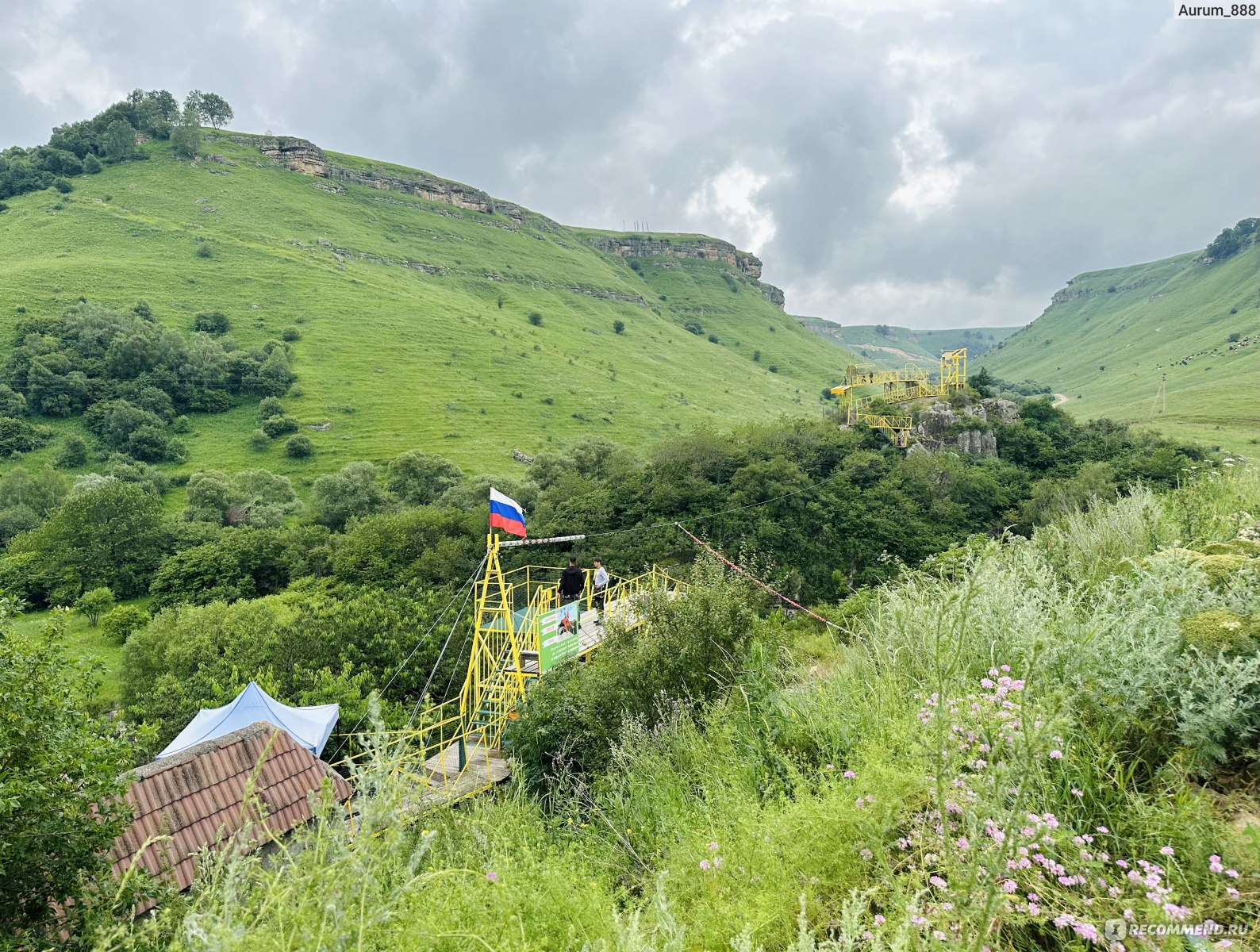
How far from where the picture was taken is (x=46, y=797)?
486cm

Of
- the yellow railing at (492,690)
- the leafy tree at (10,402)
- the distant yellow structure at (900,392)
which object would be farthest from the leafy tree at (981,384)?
the leafy tree at (10,402)

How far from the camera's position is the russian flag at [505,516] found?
10164 millimetres

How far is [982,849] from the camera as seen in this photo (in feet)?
7.00

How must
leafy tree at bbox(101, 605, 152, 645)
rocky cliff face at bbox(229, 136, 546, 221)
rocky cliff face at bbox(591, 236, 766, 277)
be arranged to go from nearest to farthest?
leafy tree at bbox(101, 605, 152, 645)
rocky cliff face at bbox(229, 136, 546, 221)
rocky cliff face at bbox(591, 236, 766, 277)

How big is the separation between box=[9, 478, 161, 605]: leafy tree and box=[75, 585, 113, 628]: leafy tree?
2574 millimetres

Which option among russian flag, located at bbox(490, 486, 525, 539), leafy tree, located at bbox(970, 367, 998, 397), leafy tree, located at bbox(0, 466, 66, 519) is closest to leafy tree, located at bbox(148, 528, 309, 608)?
leafy tree, located at bbox(0, 466, 66, 519)

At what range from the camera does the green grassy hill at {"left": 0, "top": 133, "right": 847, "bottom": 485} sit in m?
65.5

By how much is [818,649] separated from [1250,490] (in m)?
5.51

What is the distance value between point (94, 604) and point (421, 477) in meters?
22.0

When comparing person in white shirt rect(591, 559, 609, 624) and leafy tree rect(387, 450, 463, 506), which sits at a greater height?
leafy tree rect(387, 450, 463, 506)

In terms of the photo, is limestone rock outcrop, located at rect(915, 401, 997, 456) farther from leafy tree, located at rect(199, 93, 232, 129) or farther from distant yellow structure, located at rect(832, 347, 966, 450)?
leafy tree, located at rect(199, 93, 232, 129)

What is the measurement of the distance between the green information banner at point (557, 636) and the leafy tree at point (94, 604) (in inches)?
1317

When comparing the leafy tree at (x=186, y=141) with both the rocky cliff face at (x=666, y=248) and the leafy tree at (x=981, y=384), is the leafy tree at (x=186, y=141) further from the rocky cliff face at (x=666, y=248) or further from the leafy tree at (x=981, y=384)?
the leafy tree at (x=981, y=384)

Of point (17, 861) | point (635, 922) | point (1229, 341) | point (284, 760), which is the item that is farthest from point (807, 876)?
point (1229, 341)
